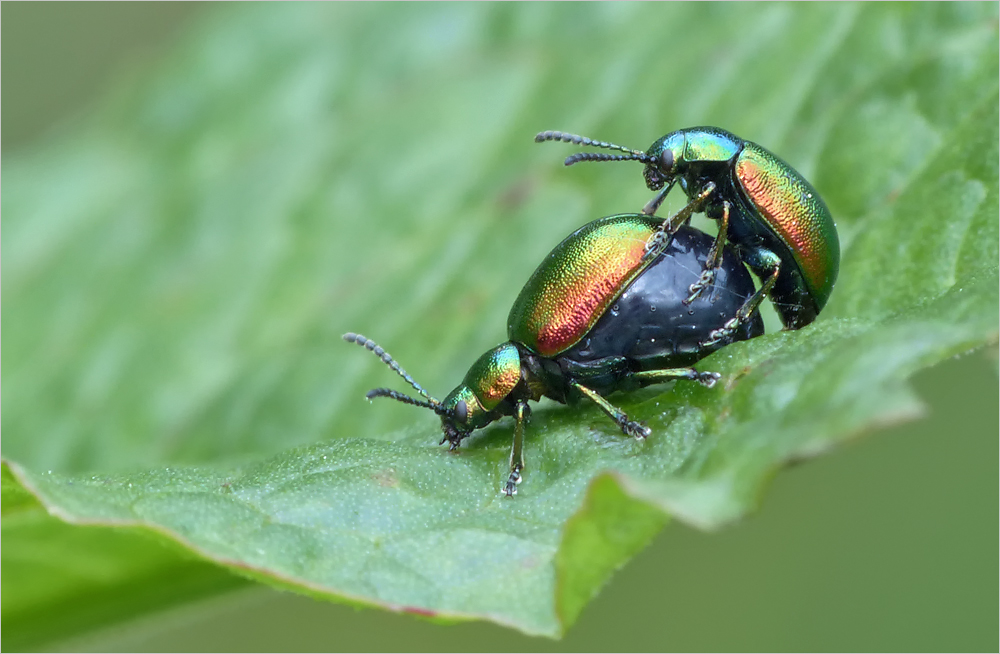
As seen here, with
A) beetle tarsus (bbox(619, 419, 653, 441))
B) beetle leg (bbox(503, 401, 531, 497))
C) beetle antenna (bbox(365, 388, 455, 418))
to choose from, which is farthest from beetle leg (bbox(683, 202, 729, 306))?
beetle antenna (bbox(365, 388, 455, 418))

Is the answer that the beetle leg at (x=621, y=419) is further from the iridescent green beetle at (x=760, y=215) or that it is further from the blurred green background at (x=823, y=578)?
the blurred green background at (x=823, y=578)

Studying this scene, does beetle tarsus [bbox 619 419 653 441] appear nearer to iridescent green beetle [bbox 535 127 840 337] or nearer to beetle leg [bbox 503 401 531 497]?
beetle leg [bbox 503 401 531 497]

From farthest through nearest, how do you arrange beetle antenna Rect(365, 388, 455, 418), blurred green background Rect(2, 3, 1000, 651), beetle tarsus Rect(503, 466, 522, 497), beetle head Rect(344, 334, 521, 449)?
blurred green background Rect(2, 3, 1000, 651), beetle antenna Rect(365, 388, 455, 418), beetle head Rect(344, 334, 521, 449), beetle tarsus Rect(503, 466, 522, 497)

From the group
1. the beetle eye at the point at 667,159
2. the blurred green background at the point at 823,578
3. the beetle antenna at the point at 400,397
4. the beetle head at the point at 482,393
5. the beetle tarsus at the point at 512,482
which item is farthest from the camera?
the blurred green background at the point at 823,578

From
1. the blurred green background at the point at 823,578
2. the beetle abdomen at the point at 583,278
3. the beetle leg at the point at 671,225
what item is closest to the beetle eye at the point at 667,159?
the beetle leg at the point at 671,225

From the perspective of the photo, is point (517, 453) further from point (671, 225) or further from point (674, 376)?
point (671, 225)

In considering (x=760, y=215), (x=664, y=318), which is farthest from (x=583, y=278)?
(x=760, y=215)
